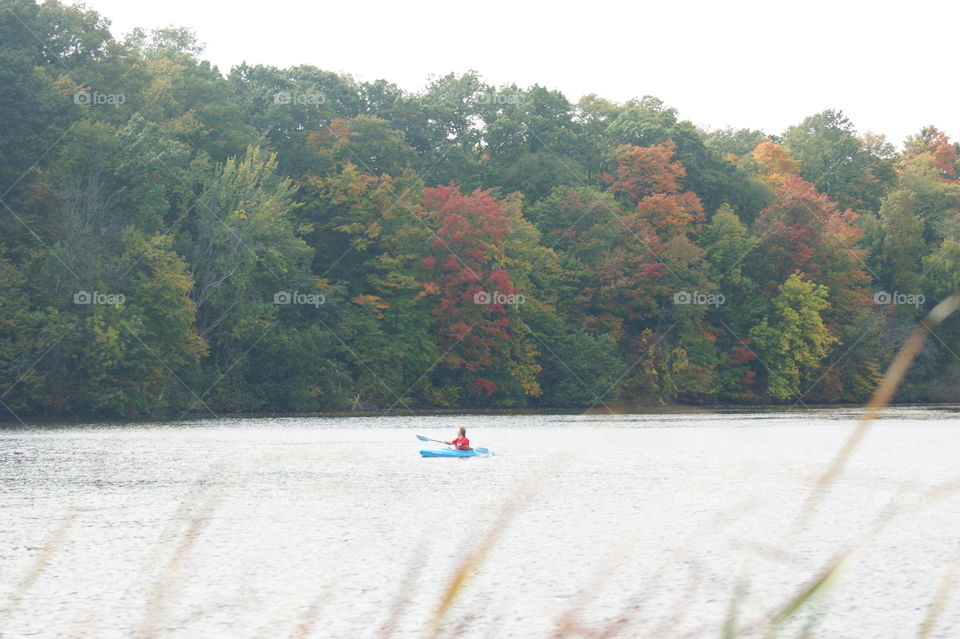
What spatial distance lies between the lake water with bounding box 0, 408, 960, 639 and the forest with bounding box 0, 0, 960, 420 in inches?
747

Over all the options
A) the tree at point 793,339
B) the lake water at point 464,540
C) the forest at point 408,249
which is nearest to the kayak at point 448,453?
the lake water at point 464,540

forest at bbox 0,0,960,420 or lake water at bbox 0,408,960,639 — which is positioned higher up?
forest at bbox 0,0,960,420

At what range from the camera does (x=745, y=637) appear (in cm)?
1066

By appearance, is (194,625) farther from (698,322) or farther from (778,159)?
(778,159)

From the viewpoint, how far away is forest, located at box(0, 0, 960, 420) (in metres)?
52.3

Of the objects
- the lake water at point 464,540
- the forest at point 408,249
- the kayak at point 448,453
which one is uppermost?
the forest at point 408,249

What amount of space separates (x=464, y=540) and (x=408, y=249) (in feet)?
158

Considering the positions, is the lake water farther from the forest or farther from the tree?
the tree

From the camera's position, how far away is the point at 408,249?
214 feet

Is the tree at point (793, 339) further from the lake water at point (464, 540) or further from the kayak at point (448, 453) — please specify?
the kayak at point (448, 453)

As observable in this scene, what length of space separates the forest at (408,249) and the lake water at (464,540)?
19.0m

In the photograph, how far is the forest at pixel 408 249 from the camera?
52.3m

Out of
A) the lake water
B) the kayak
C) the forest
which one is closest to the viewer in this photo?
the lake water

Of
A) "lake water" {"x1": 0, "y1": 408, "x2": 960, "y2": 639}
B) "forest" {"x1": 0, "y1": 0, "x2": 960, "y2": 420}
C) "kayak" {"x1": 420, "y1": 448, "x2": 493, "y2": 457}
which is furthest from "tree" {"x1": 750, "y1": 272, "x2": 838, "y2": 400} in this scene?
"kayak" {"x1": 420, "y1": 448, "x2": 493, "y2": 457}
